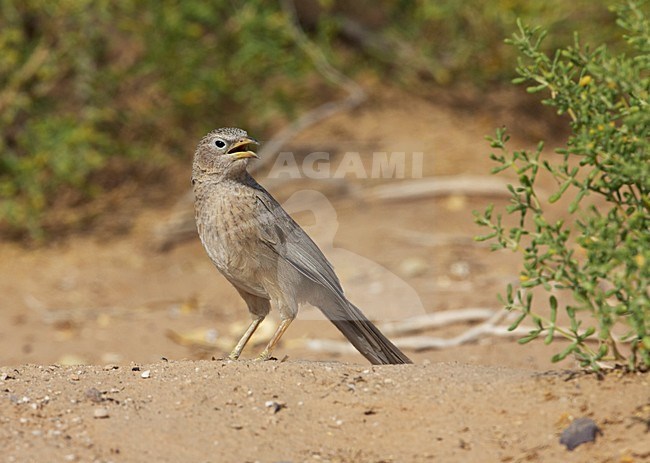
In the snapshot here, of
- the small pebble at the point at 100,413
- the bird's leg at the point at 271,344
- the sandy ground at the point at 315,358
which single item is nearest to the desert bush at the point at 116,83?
the sandy ground at the point at 315,358

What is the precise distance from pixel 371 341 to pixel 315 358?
2.09 metres

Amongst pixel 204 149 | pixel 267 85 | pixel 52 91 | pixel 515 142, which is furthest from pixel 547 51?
pixel 204 149

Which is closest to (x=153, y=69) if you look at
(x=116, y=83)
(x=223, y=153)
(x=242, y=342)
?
(x=116, y=83)

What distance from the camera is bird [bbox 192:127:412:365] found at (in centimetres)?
536

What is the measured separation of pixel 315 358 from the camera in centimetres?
744

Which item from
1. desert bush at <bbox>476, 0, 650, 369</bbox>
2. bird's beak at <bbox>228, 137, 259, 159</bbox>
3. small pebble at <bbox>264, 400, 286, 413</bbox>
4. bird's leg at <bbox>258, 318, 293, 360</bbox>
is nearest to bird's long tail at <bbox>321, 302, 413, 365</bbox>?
bird's leg at <bbox>258, 318, 293, 360</bbox>

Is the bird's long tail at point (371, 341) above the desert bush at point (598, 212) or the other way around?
the other way around

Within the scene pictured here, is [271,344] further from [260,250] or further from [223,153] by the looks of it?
[223,153]

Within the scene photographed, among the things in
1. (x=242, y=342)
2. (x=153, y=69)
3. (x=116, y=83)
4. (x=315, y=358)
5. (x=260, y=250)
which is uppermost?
(x=153, y=69)

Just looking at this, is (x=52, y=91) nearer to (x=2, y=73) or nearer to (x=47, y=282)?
(x=2, y=73)

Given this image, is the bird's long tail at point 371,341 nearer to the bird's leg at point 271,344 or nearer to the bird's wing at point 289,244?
the bird's wing at point 289,244

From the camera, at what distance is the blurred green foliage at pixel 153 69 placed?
32.2 feet

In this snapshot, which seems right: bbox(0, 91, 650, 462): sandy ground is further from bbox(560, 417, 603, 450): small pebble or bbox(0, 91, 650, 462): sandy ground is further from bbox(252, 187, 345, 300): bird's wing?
bbox(252, 187, 345, 300): bird's wing

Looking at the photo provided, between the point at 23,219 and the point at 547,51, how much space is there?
602cm
